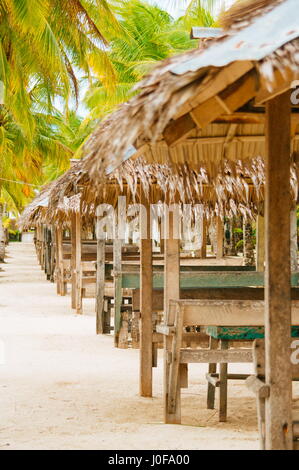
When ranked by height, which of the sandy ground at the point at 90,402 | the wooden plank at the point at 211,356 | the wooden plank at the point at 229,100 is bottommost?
the sandy ground at the point at 90,402

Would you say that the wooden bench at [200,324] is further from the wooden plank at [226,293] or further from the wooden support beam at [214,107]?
the wooden support beam at [214,107]

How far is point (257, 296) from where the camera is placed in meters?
7.32

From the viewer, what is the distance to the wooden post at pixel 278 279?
363cm

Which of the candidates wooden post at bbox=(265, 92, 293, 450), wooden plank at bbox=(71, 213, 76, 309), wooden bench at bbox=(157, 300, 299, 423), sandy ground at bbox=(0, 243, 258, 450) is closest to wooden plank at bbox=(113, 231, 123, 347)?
sandy ground at bbox=(0, 243, 258, 450)

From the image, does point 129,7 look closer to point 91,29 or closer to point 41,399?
point 91,29

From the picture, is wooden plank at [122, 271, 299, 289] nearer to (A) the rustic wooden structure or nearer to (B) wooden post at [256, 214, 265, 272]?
(B) wooden post at [256, 214, 265, 272]

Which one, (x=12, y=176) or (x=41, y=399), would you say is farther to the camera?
(x=12, y=176)

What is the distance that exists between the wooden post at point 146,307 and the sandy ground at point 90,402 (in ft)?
0.61

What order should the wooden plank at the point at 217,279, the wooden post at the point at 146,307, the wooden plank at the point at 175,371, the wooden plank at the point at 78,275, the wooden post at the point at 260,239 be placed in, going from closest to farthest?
the wooden plank at the point at 175,371 → the wooden post at the point at 146,307 → the wooden plank at the point at 217,279 → the wooden post at the point at 260,239 → the wooden plank at the point at 78,275

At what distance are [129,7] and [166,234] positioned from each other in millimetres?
17205

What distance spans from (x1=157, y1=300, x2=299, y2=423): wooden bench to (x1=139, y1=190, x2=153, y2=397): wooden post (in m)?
1.01

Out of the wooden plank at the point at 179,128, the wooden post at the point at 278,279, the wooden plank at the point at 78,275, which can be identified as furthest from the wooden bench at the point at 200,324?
the wooden plank at the point at 78,275

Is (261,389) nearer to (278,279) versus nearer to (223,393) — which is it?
(278,279)

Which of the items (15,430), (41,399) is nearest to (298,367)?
(15,430)
